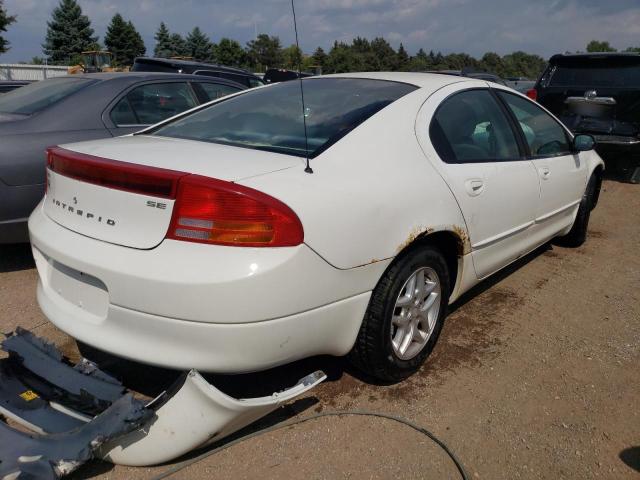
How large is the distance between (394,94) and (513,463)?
1795 mm

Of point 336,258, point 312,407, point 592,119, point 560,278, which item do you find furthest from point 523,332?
point 592,119

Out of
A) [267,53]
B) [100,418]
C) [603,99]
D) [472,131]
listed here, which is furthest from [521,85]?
[267,53]

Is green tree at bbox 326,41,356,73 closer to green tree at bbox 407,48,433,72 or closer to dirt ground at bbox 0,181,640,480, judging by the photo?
green tree at bbox 407,48,433,72

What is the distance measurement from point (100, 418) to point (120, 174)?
2.89 feet

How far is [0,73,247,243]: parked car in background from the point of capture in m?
3.66

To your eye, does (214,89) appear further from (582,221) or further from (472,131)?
(582,221)

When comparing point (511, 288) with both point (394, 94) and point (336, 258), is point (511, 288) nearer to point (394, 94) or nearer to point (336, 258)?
point (394, 94)

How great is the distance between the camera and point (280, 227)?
1928 mm

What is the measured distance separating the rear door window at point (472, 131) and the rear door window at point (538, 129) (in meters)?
0.22

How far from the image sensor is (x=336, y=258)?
2088mm

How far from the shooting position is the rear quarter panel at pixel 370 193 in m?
2.04

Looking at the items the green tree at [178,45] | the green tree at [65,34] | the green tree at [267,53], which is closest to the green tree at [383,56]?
the green tree at [267,53]

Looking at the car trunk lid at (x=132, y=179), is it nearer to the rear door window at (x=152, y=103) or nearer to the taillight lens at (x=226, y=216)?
the taillight lens at (x=226, y=216)

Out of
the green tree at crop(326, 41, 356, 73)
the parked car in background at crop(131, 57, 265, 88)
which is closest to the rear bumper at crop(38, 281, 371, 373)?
the parked car in background at crop(131, 57, 265, 88)
